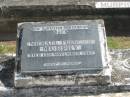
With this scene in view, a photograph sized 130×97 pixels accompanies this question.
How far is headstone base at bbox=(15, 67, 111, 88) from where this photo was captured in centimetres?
621

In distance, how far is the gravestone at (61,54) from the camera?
623 cm

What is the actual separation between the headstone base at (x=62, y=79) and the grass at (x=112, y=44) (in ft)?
14.3

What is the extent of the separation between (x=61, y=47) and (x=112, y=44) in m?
4.53

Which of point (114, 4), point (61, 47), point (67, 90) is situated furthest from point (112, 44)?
point (67, 90)

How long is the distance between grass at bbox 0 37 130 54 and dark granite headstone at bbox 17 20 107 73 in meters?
4.00

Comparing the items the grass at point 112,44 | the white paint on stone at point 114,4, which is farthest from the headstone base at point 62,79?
the white paint on stone at point 114,4

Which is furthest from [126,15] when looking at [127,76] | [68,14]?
[127,76]

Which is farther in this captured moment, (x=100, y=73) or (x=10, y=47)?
(x=10, y=47)

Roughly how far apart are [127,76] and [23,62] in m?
1.40

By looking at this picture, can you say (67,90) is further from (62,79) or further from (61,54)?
(61,54)

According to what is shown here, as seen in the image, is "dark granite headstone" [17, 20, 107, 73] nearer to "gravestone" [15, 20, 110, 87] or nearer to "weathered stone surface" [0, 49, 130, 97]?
"gravestone" [15, 20, 110, 87]

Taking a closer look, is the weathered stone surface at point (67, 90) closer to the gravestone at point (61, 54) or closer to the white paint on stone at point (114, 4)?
the gravestone at point (61, 54)

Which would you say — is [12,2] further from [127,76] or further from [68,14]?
[127,76]

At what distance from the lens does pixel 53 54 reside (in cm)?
635
